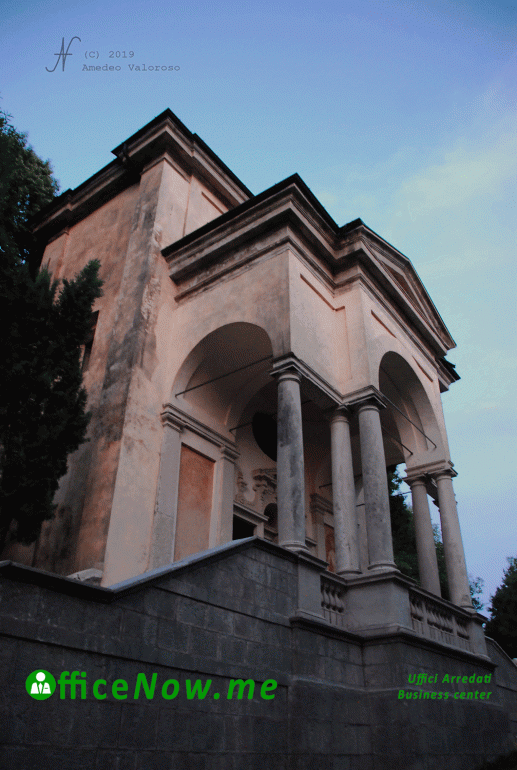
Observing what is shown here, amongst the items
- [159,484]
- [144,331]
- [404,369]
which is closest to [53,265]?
[144,331]

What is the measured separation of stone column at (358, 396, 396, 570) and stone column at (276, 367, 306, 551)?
1581 millimetres

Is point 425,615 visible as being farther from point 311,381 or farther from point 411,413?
point 411,413

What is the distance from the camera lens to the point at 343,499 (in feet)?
32.6

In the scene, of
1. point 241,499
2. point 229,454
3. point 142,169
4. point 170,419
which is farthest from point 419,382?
point 142,169

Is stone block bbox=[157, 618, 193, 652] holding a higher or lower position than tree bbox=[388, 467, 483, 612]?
lower

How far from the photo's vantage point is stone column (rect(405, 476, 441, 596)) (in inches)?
482

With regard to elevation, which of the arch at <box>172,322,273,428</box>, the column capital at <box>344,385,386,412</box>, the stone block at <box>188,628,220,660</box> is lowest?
the stone block at <box>188,628,220,660</box>

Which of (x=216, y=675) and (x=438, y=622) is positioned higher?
(x=438, y=622)

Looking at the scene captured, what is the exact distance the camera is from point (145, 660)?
516 centimetres

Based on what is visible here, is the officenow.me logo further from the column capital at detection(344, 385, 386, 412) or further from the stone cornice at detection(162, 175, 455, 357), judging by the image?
the stone cornice at detection(162, 175, 455, 357)

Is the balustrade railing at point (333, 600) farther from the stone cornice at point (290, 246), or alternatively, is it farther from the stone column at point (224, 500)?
the stone cornice at point (290, 246)

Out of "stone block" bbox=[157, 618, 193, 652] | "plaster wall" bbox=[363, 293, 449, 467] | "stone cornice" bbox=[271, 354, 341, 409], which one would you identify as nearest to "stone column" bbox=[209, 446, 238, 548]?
"stone cornice" bbox=[271, 354, 341, 409]

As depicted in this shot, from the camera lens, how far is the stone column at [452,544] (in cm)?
1180

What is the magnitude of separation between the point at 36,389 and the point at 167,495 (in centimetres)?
350
